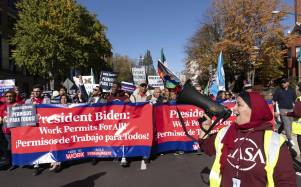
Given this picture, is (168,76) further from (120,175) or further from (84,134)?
(120,175)

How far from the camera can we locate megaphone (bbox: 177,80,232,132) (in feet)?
9.97

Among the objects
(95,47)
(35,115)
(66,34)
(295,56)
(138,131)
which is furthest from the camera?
(295,56)

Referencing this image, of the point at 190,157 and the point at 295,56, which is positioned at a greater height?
the point at 295,56

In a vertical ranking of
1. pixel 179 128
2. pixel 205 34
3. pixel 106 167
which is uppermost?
pixel 205 34

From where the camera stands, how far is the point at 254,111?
271cm

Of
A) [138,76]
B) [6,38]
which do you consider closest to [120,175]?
[138,76]

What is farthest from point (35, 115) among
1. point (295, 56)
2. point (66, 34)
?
point (295, 56)

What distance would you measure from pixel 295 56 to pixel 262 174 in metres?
56.3

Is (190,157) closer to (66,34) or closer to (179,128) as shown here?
(179,128)

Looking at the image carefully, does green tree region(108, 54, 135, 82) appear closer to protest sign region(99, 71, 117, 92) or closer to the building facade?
the building facade

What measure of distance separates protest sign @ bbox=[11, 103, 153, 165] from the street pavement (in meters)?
0.29

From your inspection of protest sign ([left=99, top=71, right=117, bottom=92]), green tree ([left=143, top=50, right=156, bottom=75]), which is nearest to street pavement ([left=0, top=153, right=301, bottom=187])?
protest sign ([left=99, top=71, right=117, bottom=92])

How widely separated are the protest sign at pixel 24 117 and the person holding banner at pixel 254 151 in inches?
239

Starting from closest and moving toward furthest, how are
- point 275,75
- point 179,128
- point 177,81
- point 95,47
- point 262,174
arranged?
point 262,174 < point 179,128 < point 177,81 < point 95,47 < point 275,75
